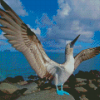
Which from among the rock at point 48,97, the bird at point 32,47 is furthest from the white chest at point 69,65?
the rock at point 48,97

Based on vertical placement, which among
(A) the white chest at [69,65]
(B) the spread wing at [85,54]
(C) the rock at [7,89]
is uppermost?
(B) the spread wing at [85,54]

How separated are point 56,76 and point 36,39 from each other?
122cm

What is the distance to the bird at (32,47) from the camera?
2.39 metres

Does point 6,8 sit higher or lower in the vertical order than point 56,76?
higher

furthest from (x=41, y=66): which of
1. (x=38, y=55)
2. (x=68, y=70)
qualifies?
(x=68, y=70)

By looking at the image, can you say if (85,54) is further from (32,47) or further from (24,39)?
(24,39)

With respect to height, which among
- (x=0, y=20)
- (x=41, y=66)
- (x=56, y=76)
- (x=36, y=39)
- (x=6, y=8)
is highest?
(x=6, y=8)

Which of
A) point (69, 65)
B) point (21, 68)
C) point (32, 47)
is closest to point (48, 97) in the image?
point (69, 65)

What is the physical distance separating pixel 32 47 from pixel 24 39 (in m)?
0.27

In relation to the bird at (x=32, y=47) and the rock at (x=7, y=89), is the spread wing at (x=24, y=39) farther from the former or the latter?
the rock at (x=7, y=89)

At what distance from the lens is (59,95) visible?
11.3 ft

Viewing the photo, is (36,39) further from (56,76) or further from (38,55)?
(56,76)

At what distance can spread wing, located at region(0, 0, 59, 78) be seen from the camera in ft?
7.71

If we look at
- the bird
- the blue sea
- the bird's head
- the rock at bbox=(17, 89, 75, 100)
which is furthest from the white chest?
the blue sea
